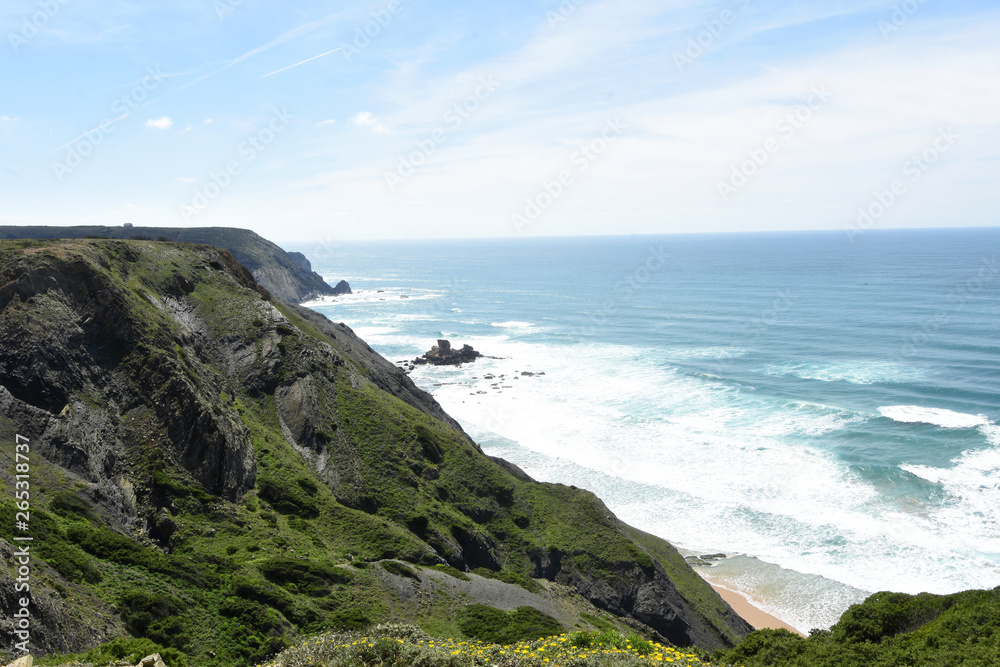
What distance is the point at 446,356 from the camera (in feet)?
315

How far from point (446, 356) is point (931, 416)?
6341cm

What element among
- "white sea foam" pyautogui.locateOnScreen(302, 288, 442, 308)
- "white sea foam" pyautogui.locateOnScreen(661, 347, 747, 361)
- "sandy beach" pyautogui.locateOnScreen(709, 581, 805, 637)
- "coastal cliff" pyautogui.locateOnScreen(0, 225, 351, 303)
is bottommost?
"sandy beach" pyautogui.locateOnScreen(709, 581, 805, 637)

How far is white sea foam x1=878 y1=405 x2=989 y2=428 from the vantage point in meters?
59.2

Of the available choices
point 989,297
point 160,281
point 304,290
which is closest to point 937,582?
point 160,281

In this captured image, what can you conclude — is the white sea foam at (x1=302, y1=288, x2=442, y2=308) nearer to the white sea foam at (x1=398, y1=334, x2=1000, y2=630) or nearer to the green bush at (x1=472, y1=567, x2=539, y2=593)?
the white sea foam at (x1=398, y1=334, x2=1000, y2=630)

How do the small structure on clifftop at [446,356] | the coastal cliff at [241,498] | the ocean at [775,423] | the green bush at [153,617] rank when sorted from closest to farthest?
1. the green bush at [153,617]
2. the coastal cliff at [241,498]
3. the ocean at [775,423]
4. the small structure on clifftop at [446,356]

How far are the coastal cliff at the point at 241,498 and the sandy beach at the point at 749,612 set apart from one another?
1.17 meters

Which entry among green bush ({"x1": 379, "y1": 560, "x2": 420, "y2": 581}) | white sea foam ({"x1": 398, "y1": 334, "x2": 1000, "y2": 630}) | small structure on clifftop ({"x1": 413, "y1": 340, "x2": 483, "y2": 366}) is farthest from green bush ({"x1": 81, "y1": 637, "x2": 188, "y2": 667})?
small structure on clifftop ({"x1": 413, "y1": 340, "x2": 483, "y2": 366})

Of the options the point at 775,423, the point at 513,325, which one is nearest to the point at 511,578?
the point at 775,423

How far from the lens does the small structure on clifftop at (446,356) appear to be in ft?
313

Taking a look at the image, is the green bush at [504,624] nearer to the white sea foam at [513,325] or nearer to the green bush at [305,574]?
the green bush at [305,574]

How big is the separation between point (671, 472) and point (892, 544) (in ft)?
56.5

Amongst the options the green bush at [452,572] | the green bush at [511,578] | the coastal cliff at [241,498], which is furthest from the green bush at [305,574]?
the green bush at [511,578]

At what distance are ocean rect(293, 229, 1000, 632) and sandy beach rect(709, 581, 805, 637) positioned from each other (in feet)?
1.76
